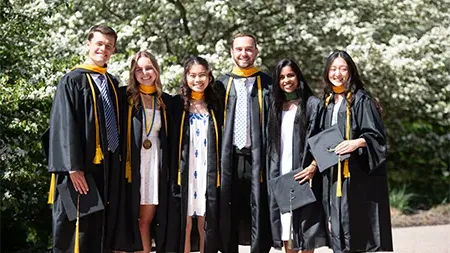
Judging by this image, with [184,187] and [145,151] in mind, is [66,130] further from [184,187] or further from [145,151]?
[184,187]

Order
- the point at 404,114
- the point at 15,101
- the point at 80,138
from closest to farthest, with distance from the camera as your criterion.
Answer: the point at 80,138 < the point at 15,101 < the point at 404,114

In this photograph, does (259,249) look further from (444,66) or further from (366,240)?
(444,66)

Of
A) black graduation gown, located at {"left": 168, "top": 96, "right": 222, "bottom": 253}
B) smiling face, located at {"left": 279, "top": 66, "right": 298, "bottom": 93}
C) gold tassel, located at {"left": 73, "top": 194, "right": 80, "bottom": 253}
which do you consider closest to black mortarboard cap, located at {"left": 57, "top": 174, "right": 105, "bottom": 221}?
gold tassel, located at {"left": 73, "top": 194, "right": 80, "bottom": 253}

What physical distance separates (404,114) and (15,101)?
24.2ft

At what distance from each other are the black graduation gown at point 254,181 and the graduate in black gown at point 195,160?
0.06m

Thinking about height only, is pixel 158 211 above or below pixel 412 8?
below

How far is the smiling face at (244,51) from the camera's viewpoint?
5676 millimetres

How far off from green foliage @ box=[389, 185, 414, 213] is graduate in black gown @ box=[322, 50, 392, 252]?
22.8ft

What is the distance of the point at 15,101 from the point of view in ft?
23.2

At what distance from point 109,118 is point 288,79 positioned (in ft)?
4.67

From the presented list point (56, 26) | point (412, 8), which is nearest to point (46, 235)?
point (56, 26)

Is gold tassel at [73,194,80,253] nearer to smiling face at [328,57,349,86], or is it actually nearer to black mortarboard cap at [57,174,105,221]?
black mortarboard cap at [57,174,105,221]

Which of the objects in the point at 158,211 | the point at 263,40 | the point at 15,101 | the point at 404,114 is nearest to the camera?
the point at 158,211

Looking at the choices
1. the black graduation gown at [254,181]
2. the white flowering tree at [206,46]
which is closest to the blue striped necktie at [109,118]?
the black graduation gown at [254,181]
